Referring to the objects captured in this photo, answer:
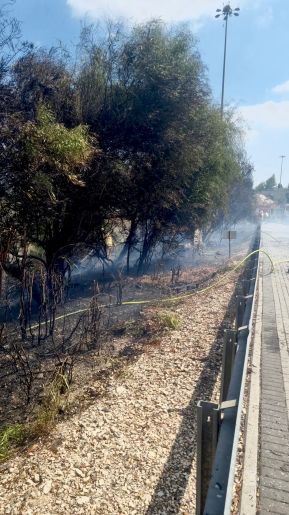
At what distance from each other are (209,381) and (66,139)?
655 cm

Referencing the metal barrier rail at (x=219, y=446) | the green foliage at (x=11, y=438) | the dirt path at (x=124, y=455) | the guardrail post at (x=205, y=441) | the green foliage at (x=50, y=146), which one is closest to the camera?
the metal barrier rail at (x=219, y=446)

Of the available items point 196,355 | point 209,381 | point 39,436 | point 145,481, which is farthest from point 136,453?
point 196,355

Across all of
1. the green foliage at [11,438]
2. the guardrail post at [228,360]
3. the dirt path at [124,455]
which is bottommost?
the green foliage at [11,438]

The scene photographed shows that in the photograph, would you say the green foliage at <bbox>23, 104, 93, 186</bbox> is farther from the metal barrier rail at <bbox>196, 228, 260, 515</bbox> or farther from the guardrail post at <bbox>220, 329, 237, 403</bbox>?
the metal barrier rail at <bbox>196, 228, 260, 515</bbox>

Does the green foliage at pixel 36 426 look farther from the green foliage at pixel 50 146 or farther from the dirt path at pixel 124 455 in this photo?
the green foliage at pixel 50 146

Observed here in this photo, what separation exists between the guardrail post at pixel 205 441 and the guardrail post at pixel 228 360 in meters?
1.63

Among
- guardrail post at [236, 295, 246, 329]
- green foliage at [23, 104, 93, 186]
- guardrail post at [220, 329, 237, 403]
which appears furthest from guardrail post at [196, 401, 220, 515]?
green foliage at [23, 104, 93, 186]

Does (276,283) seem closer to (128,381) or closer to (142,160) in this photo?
(142,160)

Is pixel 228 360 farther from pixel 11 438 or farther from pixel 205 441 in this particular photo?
pixel 11 438

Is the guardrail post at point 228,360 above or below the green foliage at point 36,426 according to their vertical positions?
above

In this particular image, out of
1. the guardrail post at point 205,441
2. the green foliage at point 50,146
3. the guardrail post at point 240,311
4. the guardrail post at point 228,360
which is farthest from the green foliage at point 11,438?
the green foliage at point 50,146

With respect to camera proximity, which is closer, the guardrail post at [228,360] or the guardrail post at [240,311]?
the guardrail post at [228,360]

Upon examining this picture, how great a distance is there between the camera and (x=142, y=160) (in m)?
12.1

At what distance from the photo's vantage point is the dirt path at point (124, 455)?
325 centimetres
